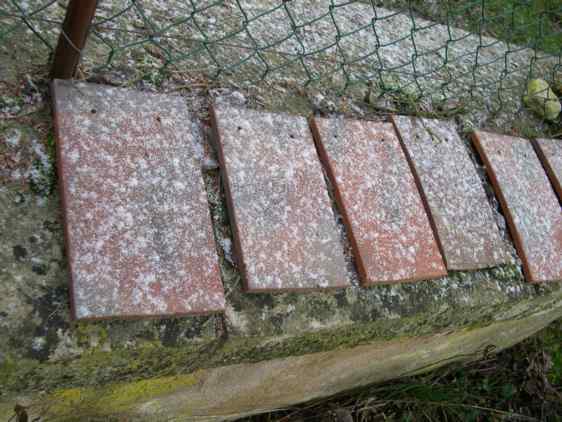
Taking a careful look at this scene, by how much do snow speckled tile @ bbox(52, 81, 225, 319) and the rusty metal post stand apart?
32 mm

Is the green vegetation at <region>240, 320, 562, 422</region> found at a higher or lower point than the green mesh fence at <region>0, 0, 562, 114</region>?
lower

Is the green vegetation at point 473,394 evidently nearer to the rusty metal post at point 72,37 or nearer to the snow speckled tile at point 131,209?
the snow speckled tile at point 131,209

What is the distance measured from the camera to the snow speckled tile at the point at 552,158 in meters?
1.81

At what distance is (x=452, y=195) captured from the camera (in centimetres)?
157

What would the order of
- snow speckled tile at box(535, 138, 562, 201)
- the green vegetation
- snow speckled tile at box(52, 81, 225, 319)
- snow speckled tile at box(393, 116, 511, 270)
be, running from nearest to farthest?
snow speckled tile at box(52, 81, 225, 319) < snow speckled tile at box(393, 116, 511, 270) < snow speckled tile at box(535, 138, 562, 201) < the green vegetation

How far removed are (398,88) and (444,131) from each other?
193 millimetres

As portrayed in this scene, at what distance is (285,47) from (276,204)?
0.58 meters

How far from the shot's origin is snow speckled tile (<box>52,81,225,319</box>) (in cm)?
106

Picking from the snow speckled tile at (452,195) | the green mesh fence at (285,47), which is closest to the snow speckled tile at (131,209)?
the green mesh fence at (285,47)

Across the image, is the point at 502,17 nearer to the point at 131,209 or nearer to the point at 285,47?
the point at 285,47

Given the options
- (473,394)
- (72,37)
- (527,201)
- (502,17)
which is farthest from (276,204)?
(502,17)

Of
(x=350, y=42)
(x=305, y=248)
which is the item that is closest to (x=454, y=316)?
(x=305, y=248)

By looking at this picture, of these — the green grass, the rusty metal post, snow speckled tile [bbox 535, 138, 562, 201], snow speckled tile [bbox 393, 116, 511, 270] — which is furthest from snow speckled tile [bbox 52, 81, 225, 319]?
the green grass

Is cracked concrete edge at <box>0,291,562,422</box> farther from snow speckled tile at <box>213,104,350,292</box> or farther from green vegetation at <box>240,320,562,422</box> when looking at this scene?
snow speckled tile at <box>213,104,350,292</box>
